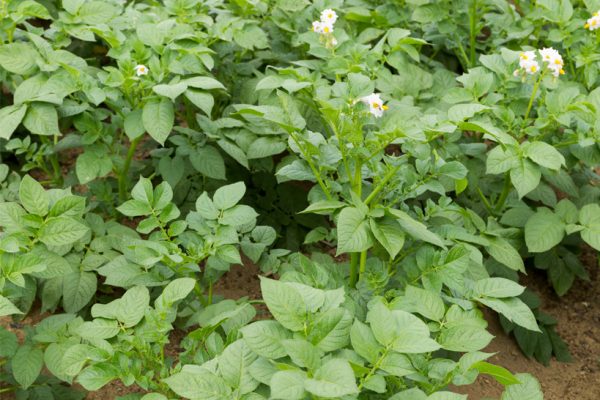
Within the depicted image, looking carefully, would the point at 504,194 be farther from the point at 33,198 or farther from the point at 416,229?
the point at 33,198

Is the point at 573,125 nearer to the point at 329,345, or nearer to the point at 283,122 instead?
the point at 283,122

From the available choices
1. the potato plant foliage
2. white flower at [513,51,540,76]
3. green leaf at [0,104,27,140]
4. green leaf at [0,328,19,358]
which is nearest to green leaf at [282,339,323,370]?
the potato plant foliage

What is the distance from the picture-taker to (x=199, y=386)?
1.67m

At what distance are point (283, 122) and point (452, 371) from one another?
2.70ft

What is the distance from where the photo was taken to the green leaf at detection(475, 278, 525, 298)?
2.09 m

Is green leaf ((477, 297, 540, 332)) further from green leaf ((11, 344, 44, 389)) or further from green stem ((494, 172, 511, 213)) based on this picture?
green leaf ((11, 344, 44, 389))

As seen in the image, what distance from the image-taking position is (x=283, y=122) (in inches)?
85.8

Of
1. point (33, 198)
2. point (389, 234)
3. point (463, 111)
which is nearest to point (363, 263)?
point (389, 234)

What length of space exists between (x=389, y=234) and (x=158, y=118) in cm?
88

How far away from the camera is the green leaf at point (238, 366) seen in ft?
5.49

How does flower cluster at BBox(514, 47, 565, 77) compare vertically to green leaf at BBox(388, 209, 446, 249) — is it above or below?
above

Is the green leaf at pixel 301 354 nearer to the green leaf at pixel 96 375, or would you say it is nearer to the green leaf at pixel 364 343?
the green leaf at pixel 364 343

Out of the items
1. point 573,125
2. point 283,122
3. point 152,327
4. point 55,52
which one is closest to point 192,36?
point 55,52

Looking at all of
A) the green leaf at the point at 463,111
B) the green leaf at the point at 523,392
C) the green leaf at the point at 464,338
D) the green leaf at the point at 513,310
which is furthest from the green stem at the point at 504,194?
the green leaf at the point at 523,392
